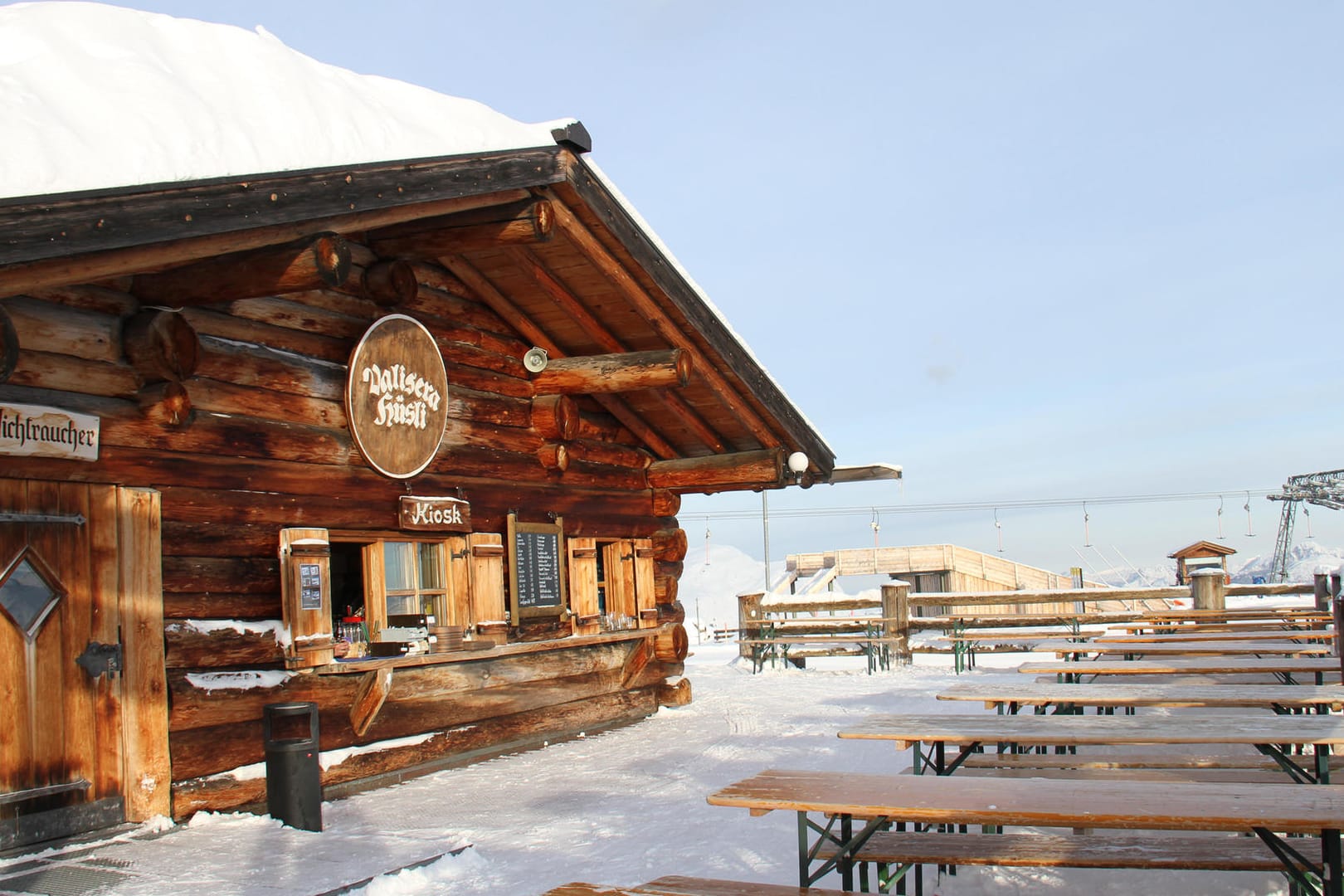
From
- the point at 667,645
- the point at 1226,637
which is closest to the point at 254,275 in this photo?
the point at 667,645

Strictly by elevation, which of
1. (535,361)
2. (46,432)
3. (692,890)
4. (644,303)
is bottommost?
(692,890)

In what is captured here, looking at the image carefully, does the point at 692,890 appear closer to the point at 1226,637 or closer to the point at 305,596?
the point at 305,596

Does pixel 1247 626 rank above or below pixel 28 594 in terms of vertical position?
below

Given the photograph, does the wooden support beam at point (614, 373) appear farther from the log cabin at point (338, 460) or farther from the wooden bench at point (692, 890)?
the wooden bench at point (692, 890)

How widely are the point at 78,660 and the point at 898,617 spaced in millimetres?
14114

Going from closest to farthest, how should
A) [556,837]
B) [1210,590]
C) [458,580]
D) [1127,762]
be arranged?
1. [1127,762]
2. [556,837]
3. [458,580]
4. [1210,590]

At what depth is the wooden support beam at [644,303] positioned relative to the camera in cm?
862

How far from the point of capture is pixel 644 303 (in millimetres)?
9656

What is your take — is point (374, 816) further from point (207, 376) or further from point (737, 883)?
point (737, 883)

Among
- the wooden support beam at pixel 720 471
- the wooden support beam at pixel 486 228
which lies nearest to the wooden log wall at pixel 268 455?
the wooden support beam at pixel 486 228

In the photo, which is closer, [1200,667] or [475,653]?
[1200,667]

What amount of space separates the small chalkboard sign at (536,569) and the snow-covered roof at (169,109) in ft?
12.2

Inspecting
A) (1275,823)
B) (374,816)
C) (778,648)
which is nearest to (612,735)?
(374,816)

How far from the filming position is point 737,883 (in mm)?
3865
